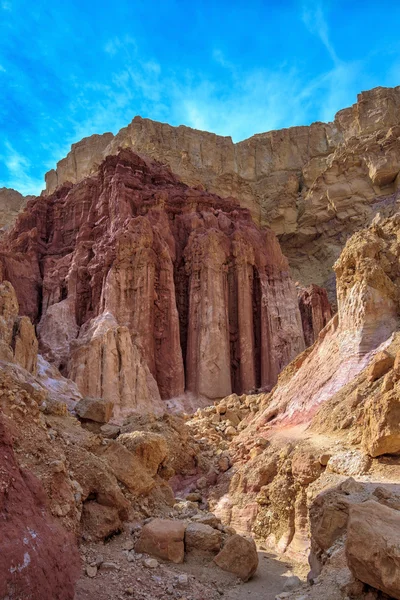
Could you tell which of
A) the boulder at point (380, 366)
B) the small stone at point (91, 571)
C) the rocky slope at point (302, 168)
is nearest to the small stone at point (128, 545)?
the small stone at point (91, 571)

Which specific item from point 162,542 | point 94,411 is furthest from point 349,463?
point 94,411

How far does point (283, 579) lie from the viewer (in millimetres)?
7410

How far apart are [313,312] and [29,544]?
1510 inches

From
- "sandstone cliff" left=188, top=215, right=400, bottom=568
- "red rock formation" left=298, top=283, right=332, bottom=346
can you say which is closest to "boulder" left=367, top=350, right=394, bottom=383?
"sandstone cliff" left=188, top=215, right=400, bottom=568

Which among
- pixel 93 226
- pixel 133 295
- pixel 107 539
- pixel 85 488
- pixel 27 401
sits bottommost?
pixel 107 539

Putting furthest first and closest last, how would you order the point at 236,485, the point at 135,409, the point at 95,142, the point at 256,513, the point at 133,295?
the point at 95,142
the point at 133,295
the point at 135,409
the point at 236,485
the point at 256,513

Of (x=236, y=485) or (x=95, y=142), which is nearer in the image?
(x=236, y=485)

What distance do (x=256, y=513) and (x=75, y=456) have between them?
5.80m

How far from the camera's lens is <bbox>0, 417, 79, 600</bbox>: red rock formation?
4.11 metres

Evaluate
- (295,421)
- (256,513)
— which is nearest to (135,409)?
(295,421)

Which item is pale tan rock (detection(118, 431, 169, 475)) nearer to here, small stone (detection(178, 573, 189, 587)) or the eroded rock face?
small stone (detection(178, 573, 189, 587))

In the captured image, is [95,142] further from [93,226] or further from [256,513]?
[256,513]

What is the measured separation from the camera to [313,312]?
41.1m

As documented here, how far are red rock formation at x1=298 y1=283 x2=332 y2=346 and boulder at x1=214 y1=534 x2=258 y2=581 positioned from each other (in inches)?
1319
